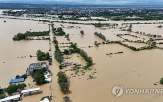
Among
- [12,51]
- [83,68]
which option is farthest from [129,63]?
[12,51]

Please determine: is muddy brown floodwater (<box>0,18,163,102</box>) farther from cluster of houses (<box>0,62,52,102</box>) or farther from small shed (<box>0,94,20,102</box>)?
small shed (<box>0,94,20,102</box>)

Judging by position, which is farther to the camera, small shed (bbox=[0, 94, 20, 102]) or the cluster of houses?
the cluster of houses

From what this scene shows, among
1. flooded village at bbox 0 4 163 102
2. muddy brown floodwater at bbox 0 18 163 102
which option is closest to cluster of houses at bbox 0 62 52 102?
flooded village at bbox 0 4 163 102

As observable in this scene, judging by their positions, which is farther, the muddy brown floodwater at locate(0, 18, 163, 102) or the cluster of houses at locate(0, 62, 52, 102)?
the muddy brown floodwater at locate(0, 18, 163, 102)

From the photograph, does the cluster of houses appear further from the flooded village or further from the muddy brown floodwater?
the muddy brown floodwater

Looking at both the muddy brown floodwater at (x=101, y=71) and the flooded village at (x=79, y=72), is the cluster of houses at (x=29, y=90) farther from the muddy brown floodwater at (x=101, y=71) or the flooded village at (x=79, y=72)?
the muddy brown floodwater at (x=101, y=71)

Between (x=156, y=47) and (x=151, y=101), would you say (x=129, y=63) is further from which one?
(x=156, y=47)

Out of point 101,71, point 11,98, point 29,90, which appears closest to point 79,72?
point 101,71

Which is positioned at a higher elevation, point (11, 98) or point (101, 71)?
point (101, 71)

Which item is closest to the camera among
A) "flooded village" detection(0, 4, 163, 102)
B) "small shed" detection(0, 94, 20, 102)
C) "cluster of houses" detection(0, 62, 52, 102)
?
"small shed" detection(0, 94, 20, 102)

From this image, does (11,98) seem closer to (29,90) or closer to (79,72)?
(29,90)

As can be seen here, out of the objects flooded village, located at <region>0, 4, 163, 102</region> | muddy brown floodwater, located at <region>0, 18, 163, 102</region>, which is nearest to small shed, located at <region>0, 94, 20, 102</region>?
flooded village, located at <region>0, 4, 163, 102</region>

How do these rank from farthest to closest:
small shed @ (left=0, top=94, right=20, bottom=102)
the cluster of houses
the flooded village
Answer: the flooded village < the cluster of houses < small shed @ (left=0, top=94, right=20, bottom=102)
